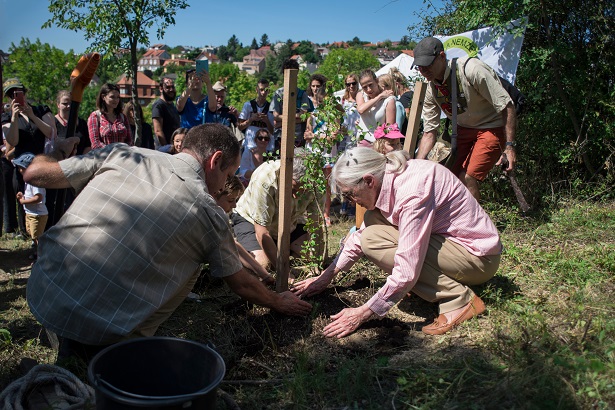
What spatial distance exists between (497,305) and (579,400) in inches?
53.0

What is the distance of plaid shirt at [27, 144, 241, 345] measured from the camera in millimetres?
2717

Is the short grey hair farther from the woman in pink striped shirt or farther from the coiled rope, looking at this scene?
the coiled rope

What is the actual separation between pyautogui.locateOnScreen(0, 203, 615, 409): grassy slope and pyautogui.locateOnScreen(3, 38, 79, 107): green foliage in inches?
1917

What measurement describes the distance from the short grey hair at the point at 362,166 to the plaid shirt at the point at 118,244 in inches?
34.2

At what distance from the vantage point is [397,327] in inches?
143

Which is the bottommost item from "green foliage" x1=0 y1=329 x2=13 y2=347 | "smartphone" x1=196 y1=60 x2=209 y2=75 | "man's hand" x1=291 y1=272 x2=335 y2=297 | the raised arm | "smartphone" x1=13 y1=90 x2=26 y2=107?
"green foliage" x1=0 y1=329 x2=13 y2=347

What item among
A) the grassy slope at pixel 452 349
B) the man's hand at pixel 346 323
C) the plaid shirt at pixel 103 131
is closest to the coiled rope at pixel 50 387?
the grassy slope at pixel 452 349

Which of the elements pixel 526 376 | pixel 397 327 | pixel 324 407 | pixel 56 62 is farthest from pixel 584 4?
pixel 56 62

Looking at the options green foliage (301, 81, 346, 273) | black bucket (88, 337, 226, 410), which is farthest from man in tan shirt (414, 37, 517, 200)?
black bucket (88, 337, 226, 410)

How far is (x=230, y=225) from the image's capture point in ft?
10.4

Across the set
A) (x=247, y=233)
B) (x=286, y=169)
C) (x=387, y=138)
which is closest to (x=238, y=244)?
(x=247, y=233)

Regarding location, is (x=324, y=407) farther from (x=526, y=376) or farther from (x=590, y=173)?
(x=590, y=173)

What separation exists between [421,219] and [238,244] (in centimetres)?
162

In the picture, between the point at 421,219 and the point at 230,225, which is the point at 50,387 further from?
the point at 421,219
